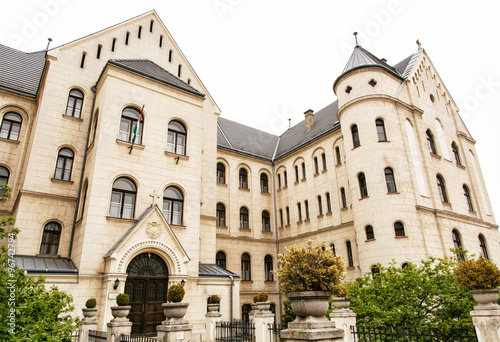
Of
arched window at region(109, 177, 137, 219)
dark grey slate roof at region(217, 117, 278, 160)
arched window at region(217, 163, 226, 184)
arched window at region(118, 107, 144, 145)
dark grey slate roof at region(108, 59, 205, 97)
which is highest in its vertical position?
dark grey slate roof at region(217, 117, 278, 160)

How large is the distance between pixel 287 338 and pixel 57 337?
454 cm

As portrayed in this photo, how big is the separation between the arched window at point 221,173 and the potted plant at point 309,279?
76.6ft

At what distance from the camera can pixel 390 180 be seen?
→ 2412cm

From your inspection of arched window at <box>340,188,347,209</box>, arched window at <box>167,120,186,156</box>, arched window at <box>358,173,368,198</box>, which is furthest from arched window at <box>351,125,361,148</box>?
arched window at <box>167,120,186,156</box>

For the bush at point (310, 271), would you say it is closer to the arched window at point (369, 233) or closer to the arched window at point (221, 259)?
the arched window at point (369, 233)

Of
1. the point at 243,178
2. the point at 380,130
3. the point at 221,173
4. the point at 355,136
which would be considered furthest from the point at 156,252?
the point at 380,130

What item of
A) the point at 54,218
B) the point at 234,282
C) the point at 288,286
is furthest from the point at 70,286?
the point at 288,286

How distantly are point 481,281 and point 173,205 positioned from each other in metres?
15.2

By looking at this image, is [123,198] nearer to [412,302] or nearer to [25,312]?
[25,312]

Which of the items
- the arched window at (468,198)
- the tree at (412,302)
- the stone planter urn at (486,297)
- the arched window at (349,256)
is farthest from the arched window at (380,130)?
the stone planter urn at (486,297)

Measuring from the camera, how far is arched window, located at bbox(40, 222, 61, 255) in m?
18.5

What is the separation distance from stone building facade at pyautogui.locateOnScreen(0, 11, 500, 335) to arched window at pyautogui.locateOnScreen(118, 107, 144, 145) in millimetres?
63

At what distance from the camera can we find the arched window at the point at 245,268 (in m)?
30.1

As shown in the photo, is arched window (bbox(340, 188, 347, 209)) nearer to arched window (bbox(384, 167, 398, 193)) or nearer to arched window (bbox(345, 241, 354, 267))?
arched window (bbox(345, 241, 354, 267))
